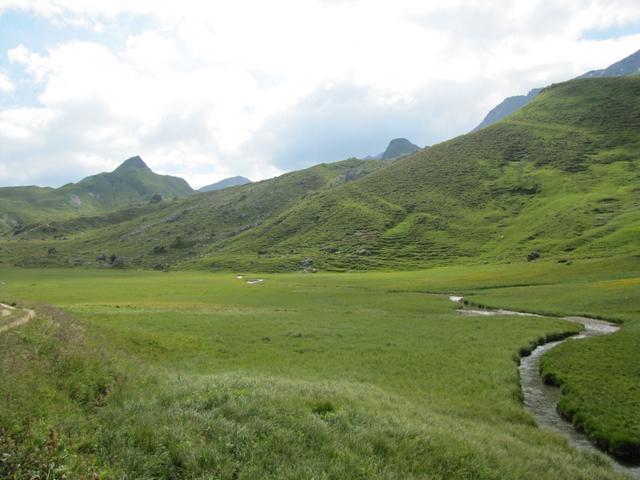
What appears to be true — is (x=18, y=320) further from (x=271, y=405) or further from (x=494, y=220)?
(x=494, y=220)

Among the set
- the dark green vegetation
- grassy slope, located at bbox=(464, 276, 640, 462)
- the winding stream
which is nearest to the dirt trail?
the dark green vegetation

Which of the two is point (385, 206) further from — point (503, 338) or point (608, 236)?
point (503, 338)

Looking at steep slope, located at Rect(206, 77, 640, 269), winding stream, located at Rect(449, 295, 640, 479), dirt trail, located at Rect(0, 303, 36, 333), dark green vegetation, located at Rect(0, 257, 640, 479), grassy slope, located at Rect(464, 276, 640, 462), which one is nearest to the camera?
dark green vegetation, located at Rect(0, 257, 640, 479)

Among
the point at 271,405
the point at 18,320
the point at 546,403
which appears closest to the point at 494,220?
the point at 546,403

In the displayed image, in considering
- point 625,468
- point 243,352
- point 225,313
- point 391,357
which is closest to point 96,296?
point 225,313

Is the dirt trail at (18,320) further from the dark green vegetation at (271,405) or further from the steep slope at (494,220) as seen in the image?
the steep slope at (494,220)

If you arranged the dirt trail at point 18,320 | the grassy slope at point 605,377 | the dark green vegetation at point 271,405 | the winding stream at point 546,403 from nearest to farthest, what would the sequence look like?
the dark green vegetation at point 271,405
the winding stream at point 546,403
the dirt trail at point 18,320
the grassy slope at point 605,377

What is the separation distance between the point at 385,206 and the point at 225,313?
150 metres

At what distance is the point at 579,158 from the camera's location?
625 feet

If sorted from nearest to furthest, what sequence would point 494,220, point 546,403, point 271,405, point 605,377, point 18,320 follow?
point 271,405 → point 18,320 → point 546,403 → point 605,377 → point 494,220

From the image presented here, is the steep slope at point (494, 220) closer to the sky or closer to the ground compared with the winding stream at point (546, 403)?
closer to the sky

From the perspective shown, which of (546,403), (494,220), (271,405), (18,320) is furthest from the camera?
(494,220)

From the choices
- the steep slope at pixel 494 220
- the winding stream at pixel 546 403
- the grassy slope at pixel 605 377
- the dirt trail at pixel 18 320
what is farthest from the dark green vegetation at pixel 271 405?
the steep slope at pixel 494 220

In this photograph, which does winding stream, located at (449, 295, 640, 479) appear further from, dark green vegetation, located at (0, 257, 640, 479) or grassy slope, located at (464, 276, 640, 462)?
dark green vegetation, located at (0, 257, 640, 479)
